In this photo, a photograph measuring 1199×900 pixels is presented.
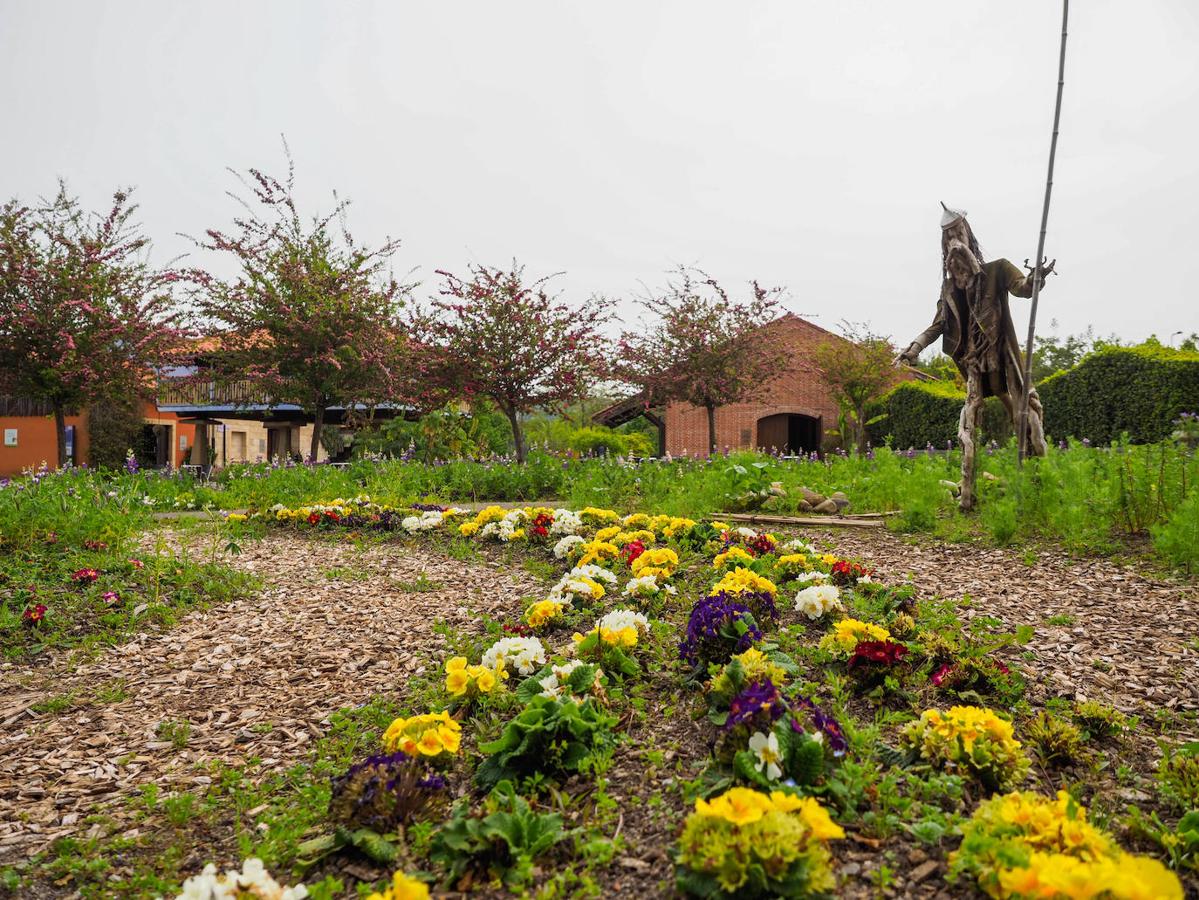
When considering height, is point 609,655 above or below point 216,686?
above

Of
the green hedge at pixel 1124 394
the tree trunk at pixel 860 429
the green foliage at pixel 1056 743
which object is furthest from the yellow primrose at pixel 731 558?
the tree trunk at pixel 860 429

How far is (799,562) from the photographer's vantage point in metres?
4.14

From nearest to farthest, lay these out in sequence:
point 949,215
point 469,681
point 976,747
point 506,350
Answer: point 976,747 < point 469,681 < point 949,215 < point 506,350

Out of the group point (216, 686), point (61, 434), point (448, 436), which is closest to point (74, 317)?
point (61, 434)

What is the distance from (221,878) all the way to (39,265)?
14.7m

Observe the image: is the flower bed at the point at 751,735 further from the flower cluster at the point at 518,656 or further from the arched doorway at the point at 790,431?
the arched doorway at the point at 790,431

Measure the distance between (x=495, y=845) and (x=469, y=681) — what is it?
986 mm

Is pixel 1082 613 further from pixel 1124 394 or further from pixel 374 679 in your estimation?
pixel 1124 394

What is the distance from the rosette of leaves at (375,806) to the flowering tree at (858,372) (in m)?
20.6

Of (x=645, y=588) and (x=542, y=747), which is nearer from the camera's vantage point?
(x=542, y=747)

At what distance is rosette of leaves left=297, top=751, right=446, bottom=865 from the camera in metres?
1.82

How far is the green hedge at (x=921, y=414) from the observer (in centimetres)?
1889

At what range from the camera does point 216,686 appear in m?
3.44

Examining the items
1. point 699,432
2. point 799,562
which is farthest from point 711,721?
point 699,432
